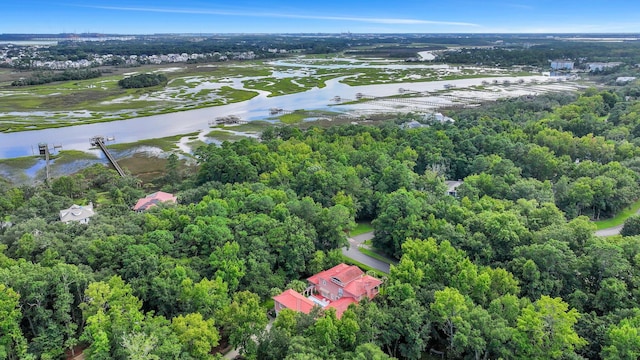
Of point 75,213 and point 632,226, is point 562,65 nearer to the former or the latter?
point 632,226

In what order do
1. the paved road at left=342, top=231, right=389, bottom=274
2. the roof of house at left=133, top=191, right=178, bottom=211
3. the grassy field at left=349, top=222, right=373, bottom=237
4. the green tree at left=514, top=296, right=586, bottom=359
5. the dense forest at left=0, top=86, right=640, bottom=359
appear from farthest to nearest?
the roof of house at left=133, top=191, right=178, bottom=211, the grassy field at left=349, top=222, right=373, bottom=237, the paved road at left=342, top=231, right=389, bottom=274, the dense forest at left=0, top=86, right=640, bottom=359, the green tree at left=514, top=296, right=586, bottom=359

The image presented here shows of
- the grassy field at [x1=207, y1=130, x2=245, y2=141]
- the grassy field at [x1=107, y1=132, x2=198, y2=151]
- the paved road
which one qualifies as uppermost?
the grassy field at [x1=207, y1=130, x2=245, y2=141]

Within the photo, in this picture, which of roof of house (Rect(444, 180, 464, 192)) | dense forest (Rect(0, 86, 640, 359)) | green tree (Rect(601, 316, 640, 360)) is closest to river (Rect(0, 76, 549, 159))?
dense forest (Rect(0, 86, 640, 359))

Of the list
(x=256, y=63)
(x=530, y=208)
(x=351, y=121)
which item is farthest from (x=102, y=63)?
(x=530, y=208)

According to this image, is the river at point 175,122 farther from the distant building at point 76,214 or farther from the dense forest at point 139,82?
the dense forest at point 139,82

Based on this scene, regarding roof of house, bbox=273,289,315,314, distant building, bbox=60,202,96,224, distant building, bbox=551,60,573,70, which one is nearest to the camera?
roof of house, bbox=273,289,315,314

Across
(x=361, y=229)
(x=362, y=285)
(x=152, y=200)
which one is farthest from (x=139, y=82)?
(x=362, y=285)

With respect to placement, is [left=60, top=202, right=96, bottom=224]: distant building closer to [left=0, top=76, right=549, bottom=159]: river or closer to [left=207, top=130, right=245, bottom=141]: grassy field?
[left=0, top=76, right=549, bottom=159]: river

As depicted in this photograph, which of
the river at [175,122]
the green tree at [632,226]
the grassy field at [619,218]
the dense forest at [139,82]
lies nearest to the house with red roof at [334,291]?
the green tree at [632,226]
